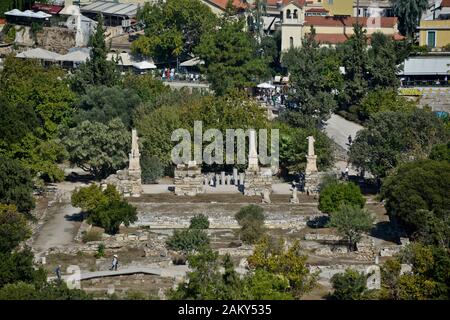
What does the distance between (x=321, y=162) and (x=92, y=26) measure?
35.9 m

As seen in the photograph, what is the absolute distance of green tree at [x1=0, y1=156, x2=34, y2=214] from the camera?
7544 cm

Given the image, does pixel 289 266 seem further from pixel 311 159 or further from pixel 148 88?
pixel 148 88

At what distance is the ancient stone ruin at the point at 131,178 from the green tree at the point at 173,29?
87.6 ft

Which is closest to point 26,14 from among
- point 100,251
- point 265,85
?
point 265,85

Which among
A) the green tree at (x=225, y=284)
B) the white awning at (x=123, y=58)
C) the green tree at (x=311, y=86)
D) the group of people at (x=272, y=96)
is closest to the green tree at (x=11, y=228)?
the green tree at (x=225, y=284)

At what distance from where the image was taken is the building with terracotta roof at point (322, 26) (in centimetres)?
10919

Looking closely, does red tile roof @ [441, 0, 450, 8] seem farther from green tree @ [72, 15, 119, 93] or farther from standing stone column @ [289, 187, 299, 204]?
standing stone column @ [289, 187, 299, 204]

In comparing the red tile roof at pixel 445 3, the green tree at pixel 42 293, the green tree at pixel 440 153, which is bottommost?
the green tree at pixel 42 293

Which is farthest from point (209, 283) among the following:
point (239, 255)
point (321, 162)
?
point (321, 162)

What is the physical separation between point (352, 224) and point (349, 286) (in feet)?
34.3

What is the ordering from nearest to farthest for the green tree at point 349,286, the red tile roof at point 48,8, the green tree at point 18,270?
the green tree at point 349,286 < the green tree at point 18,270 < the red tile roof at point 48,8

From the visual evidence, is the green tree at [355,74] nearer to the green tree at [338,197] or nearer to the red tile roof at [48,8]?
the green tree at [338,197]

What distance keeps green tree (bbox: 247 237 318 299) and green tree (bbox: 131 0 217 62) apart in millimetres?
46075

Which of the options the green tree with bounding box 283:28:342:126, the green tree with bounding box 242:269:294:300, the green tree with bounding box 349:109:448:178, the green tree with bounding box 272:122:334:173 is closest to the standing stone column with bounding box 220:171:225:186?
the green tree with bounding box 272:122:334:173
